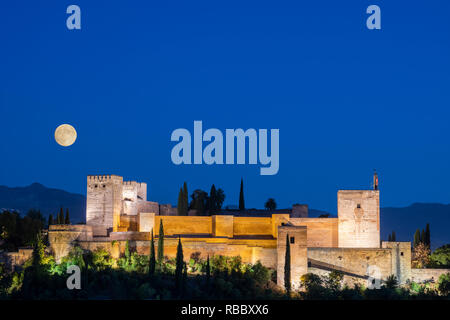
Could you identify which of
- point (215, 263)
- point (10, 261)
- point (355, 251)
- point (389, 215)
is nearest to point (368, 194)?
point (355, 251)

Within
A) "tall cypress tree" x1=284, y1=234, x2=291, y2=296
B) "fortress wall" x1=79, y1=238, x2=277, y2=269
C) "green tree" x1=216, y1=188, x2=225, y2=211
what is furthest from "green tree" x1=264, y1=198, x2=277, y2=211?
"tall cypress tree" x1=284, y1=234, x2=291, y2=296

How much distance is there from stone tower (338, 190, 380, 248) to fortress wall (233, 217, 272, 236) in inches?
172

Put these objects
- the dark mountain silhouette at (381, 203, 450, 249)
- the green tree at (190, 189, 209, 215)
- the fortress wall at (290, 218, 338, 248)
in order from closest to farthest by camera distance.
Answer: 1. the fortress wall at (290, 218, 338, 248)
2. the green tree at (190, 189, 209, 215)
3. the dark mountain silhouette at (381, 203, 450, 249)

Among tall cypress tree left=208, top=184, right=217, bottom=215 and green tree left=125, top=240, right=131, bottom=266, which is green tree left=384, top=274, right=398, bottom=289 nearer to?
green tree left=125, top=240, right=131, bottom=266

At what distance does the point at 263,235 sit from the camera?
133ft

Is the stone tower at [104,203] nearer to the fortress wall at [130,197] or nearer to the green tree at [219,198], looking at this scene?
the fortress wall at [130,197]

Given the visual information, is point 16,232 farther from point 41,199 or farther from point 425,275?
point 41,199

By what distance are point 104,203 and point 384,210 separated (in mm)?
116622

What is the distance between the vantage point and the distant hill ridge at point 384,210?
451 feet

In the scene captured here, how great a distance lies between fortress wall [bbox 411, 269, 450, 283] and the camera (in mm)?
37375

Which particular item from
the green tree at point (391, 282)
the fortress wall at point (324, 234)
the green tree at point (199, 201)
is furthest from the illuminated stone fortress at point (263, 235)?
the green tree at point (199, 201)

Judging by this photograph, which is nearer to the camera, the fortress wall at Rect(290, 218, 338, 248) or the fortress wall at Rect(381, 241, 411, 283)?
the fortress wall at Rect(381, 241, 411, 283)
